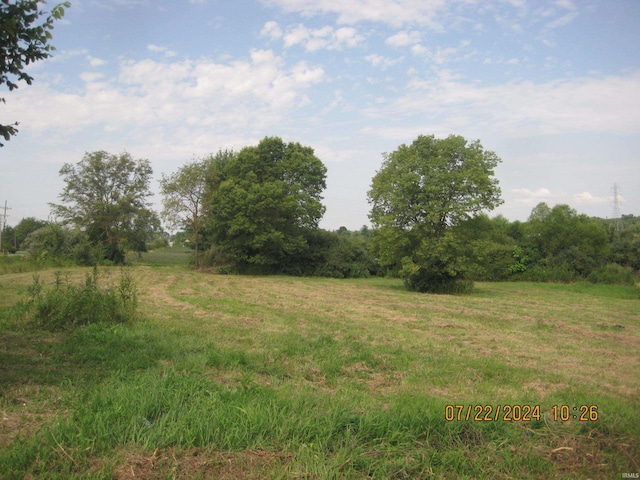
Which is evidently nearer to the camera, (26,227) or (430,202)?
(430,202)

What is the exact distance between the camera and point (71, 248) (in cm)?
3472

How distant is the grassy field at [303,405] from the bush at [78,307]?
401 mm

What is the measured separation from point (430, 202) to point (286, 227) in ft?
49.7

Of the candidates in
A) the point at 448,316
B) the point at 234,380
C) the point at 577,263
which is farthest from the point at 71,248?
the point at 577,263

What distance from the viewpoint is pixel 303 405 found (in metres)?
4.21

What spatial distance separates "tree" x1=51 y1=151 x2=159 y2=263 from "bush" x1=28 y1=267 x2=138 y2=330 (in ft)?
105

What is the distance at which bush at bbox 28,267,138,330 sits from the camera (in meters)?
7.91

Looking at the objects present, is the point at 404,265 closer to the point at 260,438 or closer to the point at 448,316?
the point at 448,316
